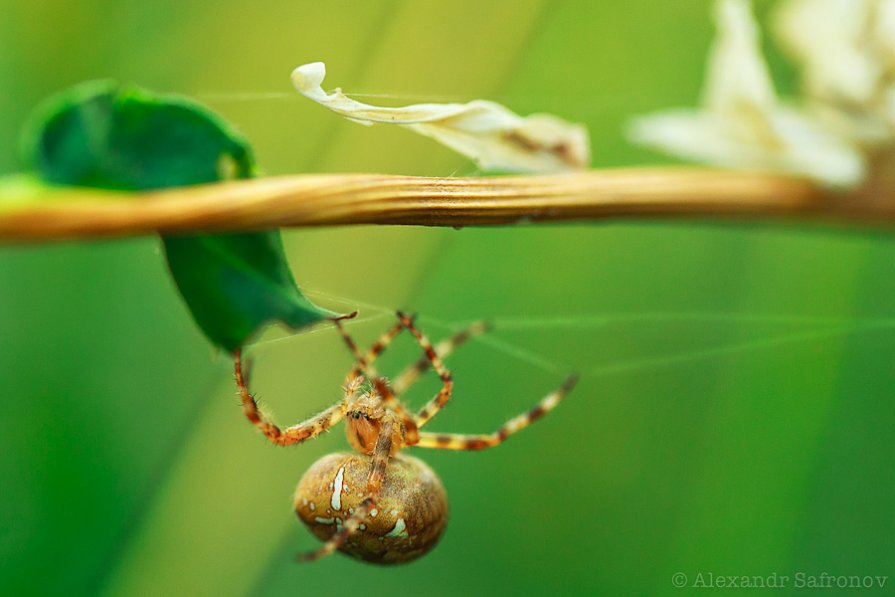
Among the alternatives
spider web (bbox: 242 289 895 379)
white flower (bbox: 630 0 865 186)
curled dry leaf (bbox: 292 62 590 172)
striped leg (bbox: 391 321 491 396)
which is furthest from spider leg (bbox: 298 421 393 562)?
white flower (bbox: 630 0 865 186)

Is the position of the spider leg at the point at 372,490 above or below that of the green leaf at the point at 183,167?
above

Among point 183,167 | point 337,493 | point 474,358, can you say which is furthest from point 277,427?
point 183,167

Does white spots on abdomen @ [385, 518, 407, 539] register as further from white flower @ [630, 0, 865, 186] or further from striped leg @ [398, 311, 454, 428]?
white flower @ [630, 0, 865, 186]

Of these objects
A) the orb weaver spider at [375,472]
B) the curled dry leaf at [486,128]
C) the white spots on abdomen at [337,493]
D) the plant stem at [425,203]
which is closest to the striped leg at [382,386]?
the orb weaver spider at [375,472]

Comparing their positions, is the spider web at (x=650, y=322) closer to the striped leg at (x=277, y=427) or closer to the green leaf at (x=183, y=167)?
the striped leg at (x=277, y=427)

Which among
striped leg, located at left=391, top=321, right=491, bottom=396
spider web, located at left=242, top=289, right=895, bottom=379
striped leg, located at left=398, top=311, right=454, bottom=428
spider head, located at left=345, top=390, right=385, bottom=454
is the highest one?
spider web, located at left=242, top=289, right=895, bottom=379
